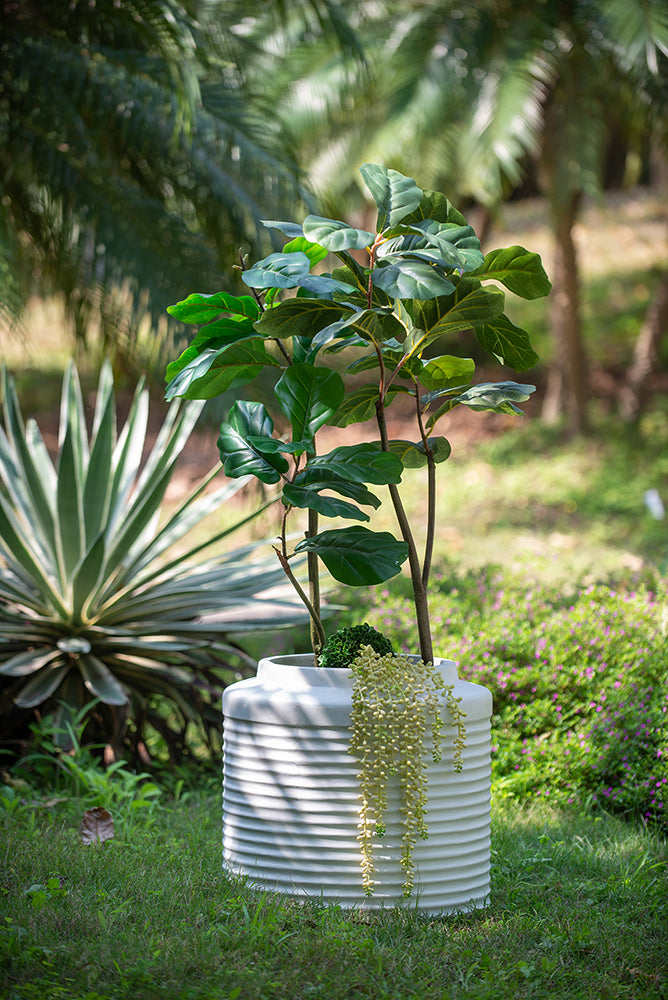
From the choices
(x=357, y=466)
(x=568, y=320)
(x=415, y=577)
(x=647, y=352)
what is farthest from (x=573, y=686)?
(x=647, y=352)

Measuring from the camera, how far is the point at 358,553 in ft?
9.13

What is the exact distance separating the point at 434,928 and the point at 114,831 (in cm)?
121

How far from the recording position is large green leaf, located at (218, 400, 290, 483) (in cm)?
280

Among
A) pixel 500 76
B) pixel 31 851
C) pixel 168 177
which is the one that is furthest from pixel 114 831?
pixel 500 76

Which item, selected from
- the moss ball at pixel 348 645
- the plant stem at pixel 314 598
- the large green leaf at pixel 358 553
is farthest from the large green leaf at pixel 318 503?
the moss ball at pixel 348 645

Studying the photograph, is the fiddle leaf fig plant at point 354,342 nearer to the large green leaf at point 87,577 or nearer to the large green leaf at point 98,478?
the large green leaf at point 87,577

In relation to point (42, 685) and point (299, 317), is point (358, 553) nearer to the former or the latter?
point (299, 317)

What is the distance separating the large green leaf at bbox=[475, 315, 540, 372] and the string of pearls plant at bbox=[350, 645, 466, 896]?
1.01 m

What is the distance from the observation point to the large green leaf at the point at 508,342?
296 cm

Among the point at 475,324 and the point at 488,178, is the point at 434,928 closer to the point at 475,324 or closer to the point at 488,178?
the point at 475,324

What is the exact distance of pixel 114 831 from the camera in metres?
3.26

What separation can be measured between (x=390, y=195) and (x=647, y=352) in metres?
8.58

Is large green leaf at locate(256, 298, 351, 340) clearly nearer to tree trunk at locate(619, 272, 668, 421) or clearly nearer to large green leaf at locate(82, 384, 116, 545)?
large green leaf at locate(82, 384, 116, 545)

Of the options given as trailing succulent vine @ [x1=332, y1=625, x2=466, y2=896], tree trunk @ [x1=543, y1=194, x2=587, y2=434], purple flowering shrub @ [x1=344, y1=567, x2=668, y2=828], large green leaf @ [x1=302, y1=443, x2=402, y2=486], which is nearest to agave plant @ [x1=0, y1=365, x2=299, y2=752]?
purple flowering shrub @ [x1=344, y1=567, x2=668, y2=828]
